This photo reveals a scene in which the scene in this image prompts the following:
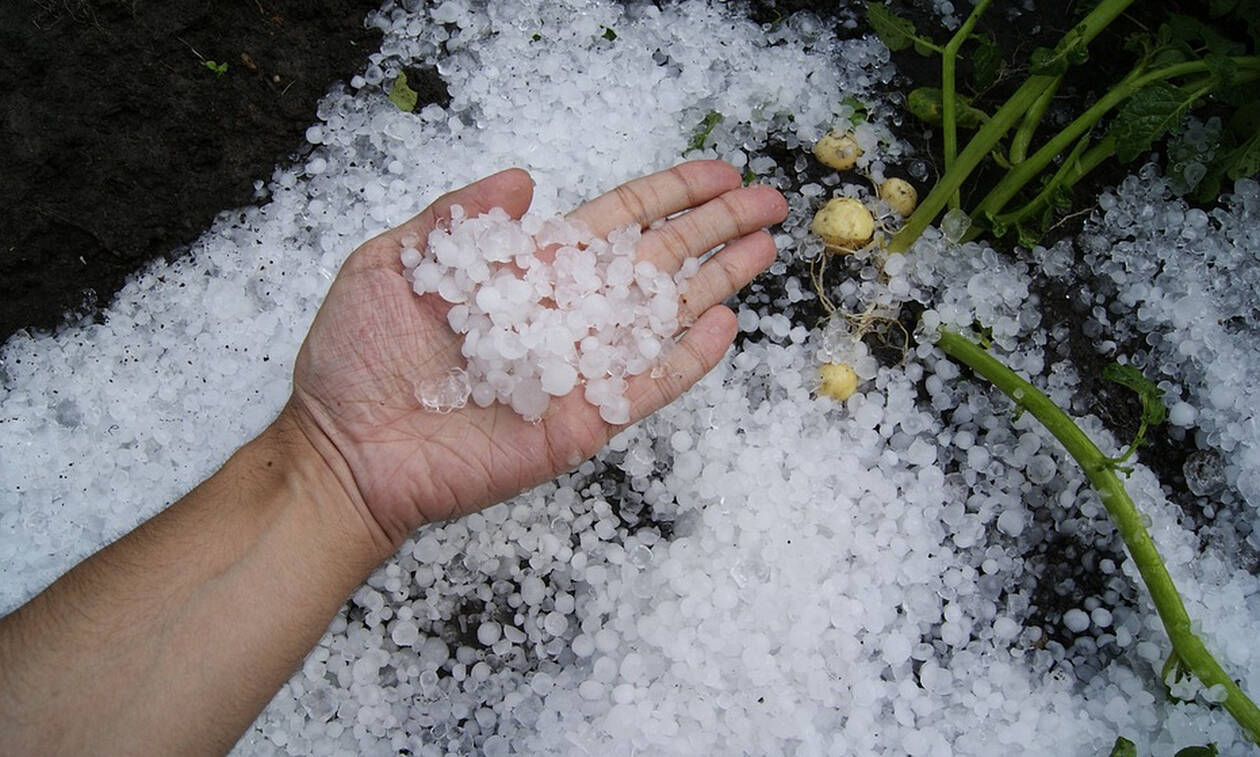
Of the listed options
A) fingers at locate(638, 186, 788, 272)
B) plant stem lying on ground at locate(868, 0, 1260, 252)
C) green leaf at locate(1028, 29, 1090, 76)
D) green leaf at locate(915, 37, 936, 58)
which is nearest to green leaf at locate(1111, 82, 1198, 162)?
plant stem lying on ground at locate(868, 0, 1260, 252)

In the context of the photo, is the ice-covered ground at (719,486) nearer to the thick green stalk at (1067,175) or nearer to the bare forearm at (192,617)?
the thick green stalk at (1067,175)

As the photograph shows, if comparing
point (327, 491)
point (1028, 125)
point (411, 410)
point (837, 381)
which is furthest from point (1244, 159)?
point (327, 491)

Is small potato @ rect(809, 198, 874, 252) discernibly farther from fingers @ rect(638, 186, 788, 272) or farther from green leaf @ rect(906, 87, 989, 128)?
green leaf @ rect(906, 87, 989, 128)

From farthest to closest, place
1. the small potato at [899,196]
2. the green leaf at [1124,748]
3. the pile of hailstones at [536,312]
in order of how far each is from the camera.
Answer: the small potato at [899,196] → the green leaf at [1124,748] → the pile of hailstones at [536,312]

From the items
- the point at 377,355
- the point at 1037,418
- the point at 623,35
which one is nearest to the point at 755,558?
the point at 1037,418

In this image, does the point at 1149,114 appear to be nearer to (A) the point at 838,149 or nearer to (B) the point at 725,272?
(A) the point at 838,149

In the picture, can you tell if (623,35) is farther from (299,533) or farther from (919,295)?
(299,533)

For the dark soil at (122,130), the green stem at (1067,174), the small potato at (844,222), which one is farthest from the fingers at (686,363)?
the dark soil at (122,130)
